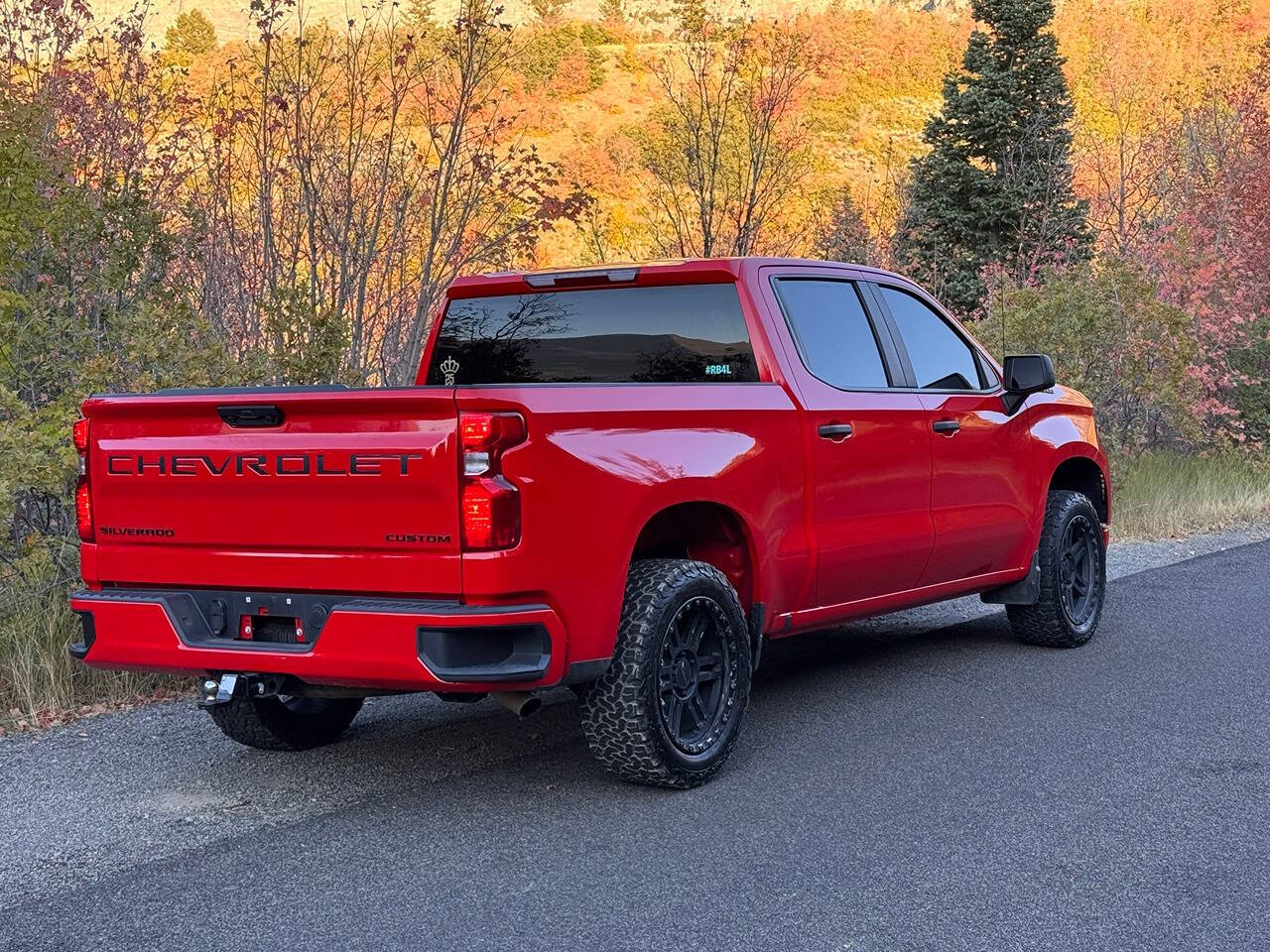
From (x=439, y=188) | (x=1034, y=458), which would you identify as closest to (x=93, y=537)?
(x=1034, y=458)

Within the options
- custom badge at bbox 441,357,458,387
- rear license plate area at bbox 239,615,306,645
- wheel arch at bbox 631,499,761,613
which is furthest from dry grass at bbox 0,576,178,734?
wheel arch at bbox 631,499,761,613

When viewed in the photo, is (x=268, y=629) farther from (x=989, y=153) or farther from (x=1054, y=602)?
(x=989, y=153)

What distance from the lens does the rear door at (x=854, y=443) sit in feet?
19.6

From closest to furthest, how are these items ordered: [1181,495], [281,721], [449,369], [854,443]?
1. [281,721]
2. [854,443]
3. [449,369]
4. [1181,495]

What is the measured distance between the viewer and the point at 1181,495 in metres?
14.5

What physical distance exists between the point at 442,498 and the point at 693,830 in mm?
1350

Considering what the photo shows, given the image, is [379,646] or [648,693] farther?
[648,693]

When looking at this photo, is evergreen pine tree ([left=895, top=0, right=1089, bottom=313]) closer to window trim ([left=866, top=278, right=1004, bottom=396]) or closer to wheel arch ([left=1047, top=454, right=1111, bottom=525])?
wheel arch ([left=1047, top=454, right=1111, bottom=525])

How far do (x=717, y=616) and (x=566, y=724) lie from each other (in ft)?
3.97

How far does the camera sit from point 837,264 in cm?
653

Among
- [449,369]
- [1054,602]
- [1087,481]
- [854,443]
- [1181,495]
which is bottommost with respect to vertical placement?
[1181,495]

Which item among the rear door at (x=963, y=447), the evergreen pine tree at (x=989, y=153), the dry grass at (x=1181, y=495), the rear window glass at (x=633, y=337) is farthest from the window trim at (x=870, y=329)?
the evergreen pine tree at (x=989, y=153)

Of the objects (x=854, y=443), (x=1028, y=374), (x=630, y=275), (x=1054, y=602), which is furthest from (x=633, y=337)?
(x=1054, y=602)

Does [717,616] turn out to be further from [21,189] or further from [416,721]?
[21,189]
